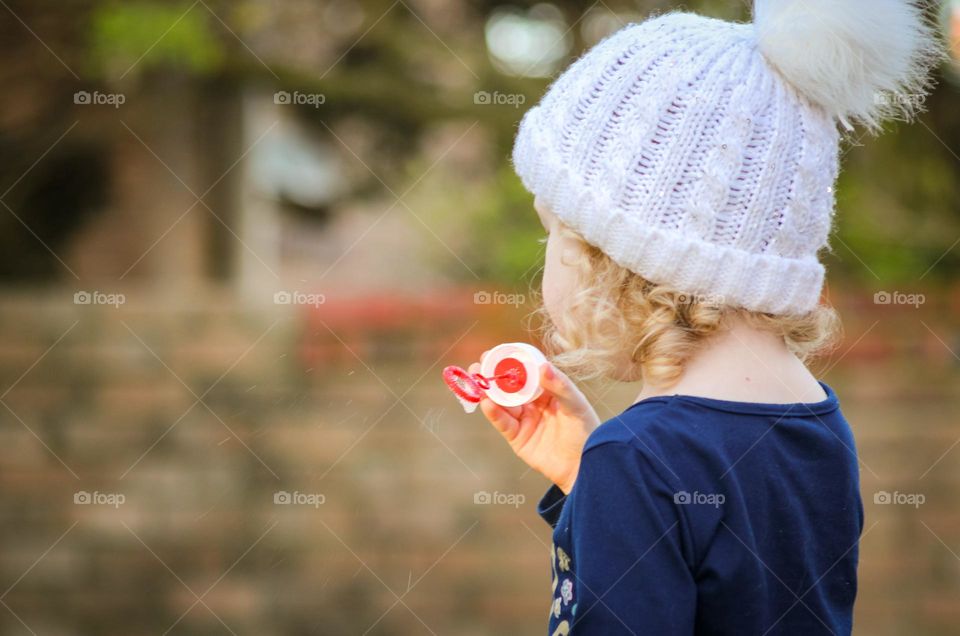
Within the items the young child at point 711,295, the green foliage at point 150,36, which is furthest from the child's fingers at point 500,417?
the green foliage at point 150,36

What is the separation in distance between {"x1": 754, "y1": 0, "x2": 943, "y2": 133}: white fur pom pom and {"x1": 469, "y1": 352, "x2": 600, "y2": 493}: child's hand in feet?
1.66

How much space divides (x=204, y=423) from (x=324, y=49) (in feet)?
5.09

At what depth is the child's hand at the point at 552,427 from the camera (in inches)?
56.0

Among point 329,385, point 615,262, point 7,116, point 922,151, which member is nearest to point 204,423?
point 329,385

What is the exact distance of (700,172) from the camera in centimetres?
118

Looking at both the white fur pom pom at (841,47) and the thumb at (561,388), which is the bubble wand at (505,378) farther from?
the white fur pom pom at (841,47)

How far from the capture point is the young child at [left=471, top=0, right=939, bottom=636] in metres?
1.04

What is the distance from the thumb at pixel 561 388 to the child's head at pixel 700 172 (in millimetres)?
80

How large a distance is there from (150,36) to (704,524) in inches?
97.7

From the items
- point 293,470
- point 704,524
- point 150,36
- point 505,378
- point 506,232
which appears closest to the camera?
point 704,524

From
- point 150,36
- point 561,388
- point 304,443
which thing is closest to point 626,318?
point 561,388

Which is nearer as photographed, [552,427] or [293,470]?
[552,427]

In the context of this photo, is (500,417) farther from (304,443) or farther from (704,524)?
(304,443)

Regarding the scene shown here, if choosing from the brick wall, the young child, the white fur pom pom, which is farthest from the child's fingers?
the brick wall
